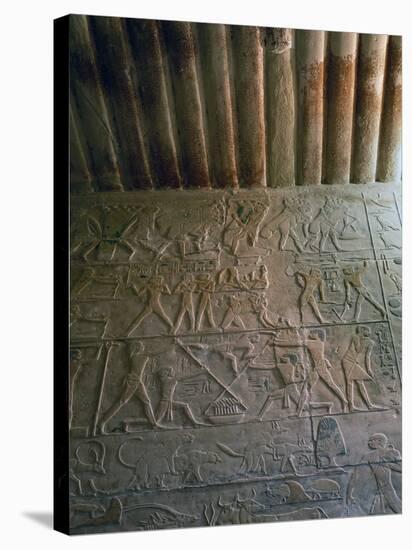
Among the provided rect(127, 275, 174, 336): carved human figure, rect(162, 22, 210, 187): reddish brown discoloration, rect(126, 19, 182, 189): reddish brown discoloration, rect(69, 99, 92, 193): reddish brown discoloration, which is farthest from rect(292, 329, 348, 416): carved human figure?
rect(69, 99, 92, 193): reddish brown discoloration

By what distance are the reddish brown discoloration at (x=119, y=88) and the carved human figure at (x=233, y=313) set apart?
1218 mm

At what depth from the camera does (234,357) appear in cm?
896

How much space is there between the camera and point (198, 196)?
29.4 ft

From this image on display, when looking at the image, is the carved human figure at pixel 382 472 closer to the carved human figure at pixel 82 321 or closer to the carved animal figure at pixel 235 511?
the carved animal figure at pixel 235 511

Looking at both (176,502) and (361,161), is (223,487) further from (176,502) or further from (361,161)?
(361,161)

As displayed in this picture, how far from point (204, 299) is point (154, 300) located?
14.8 inches

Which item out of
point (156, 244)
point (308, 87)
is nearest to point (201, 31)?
point (308, 87)

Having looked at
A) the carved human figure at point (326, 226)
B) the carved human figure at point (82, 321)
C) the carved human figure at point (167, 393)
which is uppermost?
the carved human figure at point (326, 226)

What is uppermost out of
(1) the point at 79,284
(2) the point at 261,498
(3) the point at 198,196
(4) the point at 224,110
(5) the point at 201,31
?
(5) the point at 201,31

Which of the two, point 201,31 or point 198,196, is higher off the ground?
point 201,31

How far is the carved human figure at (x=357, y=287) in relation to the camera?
9.30 meters

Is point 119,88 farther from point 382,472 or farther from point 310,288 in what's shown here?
point 382,472

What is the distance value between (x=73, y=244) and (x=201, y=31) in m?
1.80

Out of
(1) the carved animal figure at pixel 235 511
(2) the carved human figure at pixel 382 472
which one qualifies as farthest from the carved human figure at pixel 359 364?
(1) the carved animal figure at pixel 235 511
